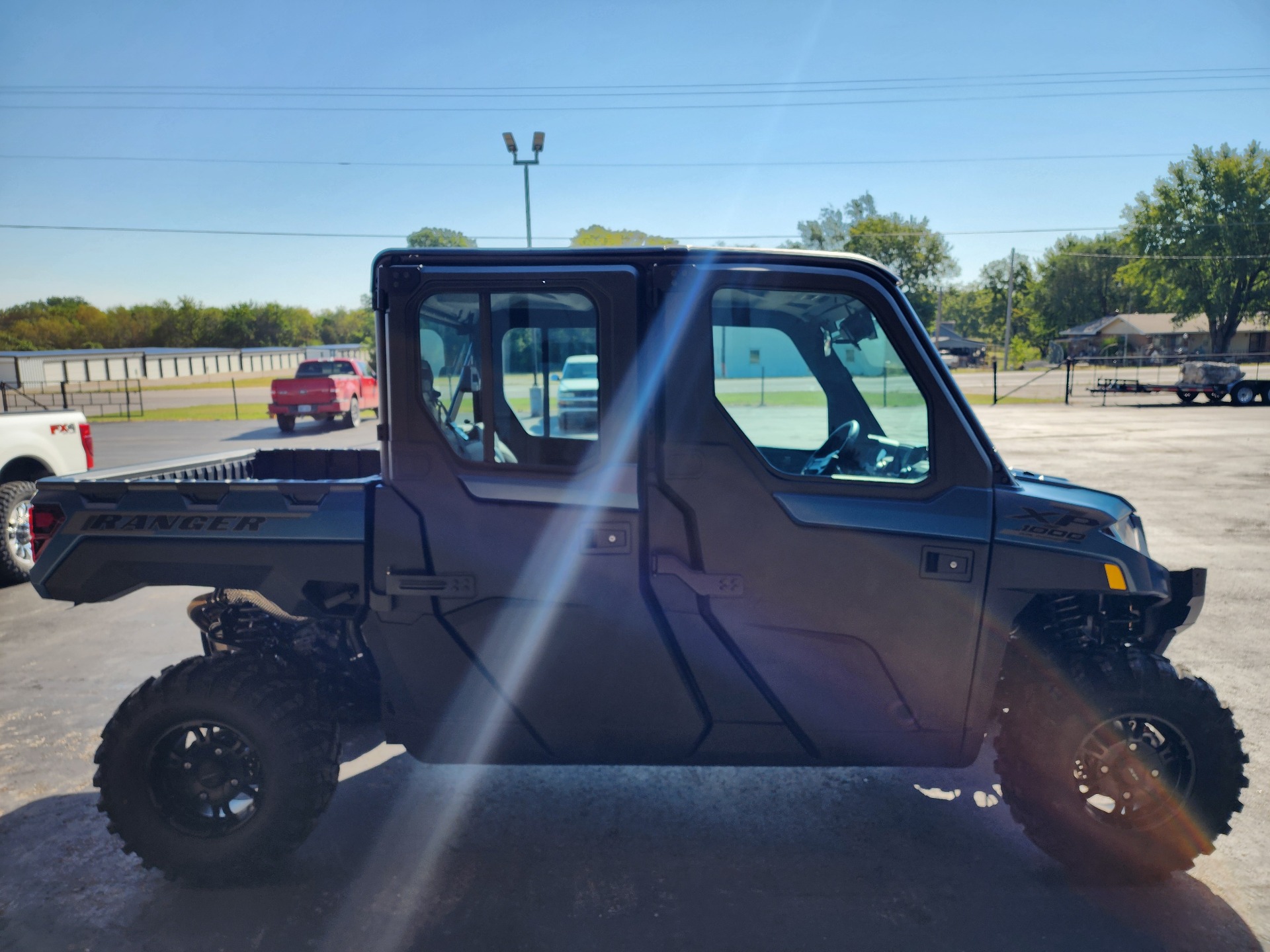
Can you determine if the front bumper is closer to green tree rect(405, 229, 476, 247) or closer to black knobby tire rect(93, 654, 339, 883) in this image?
black knobby tire rect(93, 654, 339, 883)

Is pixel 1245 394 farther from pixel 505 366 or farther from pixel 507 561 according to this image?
pixel 507 561

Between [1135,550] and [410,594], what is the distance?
2.58 meters

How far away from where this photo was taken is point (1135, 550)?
2865 mm

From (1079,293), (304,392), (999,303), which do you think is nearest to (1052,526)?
(304,392)

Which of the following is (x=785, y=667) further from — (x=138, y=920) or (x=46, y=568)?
(x=46, y=568)

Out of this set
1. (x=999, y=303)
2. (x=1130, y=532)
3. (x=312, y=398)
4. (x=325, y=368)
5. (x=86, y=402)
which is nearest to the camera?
(x=1130, y=532)

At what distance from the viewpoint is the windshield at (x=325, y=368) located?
78.9 ft

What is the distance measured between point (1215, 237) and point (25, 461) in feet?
245

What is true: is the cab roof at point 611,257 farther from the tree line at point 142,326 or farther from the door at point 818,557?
the tree line at point 142,326

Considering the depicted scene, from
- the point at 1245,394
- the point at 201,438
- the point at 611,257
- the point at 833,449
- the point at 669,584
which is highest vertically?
the point at 611,257

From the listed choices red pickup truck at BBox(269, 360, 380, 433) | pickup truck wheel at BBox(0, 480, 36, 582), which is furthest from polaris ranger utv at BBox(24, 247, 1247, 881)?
red pickup truck at BBox(269, 360, 380, 433)

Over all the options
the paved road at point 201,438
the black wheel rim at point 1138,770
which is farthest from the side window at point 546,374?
the paved road at point 201,438

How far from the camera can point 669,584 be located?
9.35ft

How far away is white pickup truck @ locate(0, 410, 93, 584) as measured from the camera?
708 centimetres
